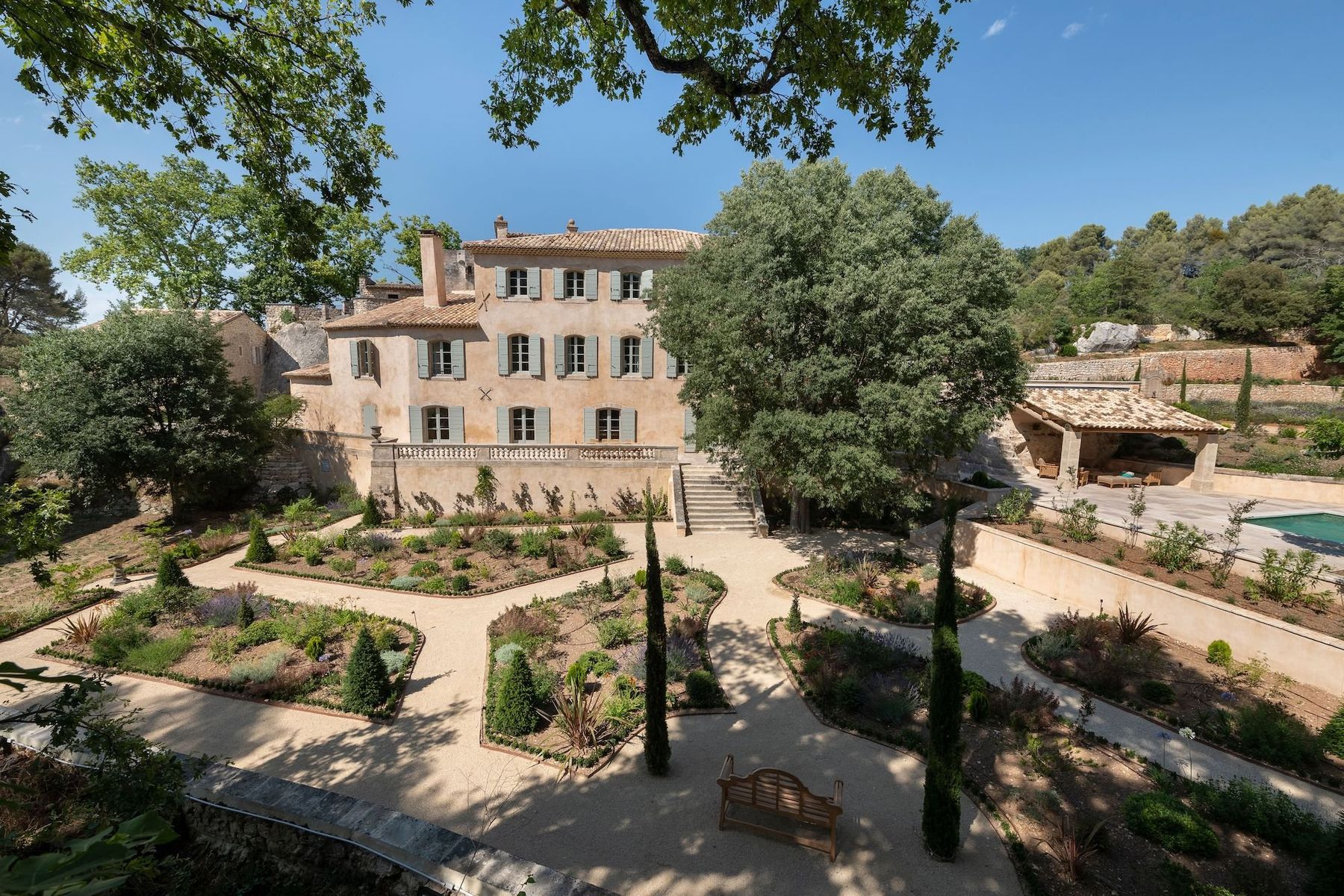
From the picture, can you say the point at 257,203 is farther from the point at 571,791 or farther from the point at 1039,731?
the point at 1039,731

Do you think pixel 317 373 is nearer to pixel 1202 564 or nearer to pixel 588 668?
pixel 588 668

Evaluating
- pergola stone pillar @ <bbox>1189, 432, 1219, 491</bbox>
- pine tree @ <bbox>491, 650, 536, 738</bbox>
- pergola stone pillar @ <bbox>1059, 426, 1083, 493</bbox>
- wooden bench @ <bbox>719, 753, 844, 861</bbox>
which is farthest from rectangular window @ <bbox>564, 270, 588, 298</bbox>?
pergola stone pillar @ <bbox>1189, 432, 1219, 491</bbox>

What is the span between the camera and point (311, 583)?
48.4 ft

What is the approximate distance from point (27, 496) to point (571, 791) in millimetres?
8425

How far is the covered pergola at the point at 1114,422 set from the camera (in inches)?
861

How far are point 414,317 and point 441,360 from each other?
214 cm

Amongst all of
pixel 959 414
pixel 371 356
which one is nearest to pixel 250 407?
pixel 371 356

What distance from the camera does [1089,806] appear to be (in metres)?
7.07

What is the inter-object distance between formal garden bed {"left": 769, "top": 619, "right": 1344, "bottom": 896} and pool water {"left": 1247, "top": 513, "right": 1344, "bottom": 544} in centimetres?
1424

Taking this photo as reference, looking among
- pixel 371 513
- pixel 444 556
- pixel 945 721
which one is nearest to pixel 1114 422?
pixel 945 721

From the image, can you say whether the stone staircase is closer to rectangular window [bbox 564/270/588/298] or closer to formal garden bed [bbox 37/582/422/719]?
rectangular window [bbox 564/270/588/298]

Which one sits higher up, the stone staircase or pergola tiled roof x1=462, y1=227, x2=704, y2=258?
pergola tiled roof x1=462, y1=227, x2=704, y2=258

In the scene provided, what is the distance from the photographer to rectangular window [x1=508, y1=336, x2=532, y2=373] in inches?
912

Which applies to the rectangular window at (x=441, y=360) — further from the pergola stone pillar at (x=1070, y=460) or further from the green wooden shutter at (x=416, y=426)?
the pergola stone pillar at (x=1070, y=460)
